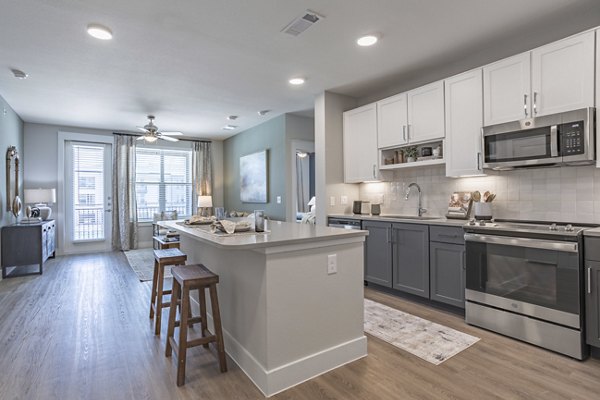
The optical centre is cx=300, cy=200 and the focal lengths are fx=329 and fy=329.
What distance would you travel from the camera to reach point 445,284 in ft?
10.6

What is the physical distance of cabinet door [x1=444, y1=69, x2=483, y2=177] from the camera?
3225mm

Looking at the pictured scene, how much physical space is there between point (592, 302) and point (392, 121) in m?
2.64

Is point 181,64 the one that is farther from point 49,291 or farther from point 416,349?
point 416,349

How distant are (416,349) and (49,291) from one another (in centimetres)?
440

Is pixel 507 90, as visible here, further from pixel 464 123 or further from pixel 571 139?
pixel 571 139

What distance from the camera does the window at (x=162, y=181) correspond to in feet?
25.1

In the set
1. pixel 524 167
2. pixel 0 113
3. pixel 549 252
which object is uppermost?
pixel 0 113

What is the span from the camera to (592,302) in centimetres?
229

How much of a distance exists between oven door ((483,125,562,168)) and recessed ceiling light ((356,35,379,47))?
135 cm

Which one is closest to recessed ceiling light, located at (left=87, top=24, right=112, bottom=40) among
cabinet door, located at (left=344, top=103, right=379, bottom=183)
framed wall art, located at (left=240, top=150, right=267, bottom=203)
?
cabinet door, located at (left=344, top=103, right=379, bottom=183)

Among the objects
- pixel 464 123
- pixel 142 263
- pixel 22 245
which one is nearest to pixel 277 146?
pixel 142 263

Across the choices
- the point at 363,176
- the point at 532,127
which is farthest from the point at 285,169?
the point at 532,127

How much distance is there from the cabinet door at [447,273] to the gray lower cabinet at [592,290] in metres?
0.91

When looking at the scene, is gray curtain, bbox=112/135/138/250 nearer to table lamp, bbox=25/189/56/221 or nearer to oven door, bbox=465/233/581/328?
table lamp, bbox=25/189/56/221
